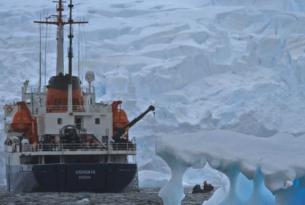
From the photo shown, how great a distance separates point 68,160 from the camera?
35219 millimetres

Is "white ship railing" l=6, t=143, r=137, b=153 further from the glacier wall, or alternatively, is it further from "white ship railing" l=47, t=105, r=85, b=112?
the glacier wall

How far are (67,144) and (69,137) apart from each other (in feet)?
1.09

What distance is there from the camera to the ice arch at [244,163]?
1391 centimetres

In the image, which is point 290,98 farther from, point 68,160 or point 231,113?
point 68,160

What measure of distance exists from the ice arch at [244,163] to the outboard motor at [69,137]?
20.1 m

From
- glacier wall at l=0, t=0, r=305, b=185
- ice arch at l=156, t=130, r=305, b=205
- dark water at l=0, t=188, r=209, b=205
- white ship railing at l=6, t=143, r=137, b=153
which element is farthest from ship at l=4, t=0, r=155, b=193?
ice arch at l=156, t=130, r=305, b=205

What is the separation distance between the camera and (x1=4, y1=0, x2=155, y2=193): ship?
3456 centimetres

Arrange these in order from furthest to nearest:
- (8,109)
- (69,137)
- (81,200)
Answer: (8,109) < (69,137) < (81,200)

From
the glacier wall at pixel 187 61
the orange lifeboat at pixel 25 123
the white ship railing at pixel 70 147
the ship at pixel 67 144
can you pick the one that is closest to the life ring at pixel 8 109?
the ship at pixel 67 144

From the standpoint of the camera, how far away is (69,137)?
116 ft

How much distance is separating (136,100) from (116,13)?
60.5 feet

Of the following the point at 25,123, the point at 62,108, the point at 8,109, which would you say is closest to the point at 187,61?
the point at 8,109

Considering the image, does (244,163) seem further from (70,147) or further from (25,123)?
(25,123)

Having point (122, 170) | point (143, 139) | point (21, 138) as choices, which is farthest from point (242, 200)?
point (143, 139)
